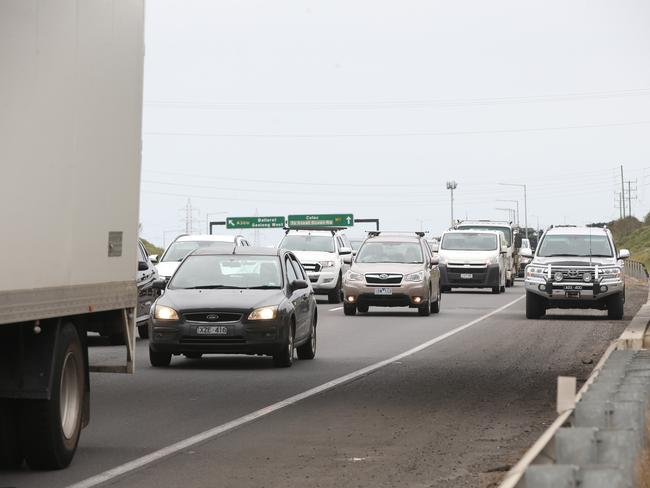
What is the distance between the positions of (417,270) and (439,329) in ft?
18.2

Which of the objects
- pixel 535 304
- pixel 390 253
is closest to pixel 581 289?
pixel 535 304

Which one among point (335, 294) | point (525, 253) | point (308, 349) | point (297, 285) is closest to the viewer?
point (297, 285)

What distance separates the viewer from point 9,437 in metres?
10.9

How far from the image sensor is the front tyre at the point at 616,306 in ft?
111

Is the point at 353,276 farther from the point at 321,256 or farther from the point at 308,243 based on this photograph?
the point at 308,243

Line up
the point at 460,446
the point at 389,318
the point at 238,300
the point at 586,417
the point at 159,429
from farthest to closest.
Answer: the point at 389,318 → the point at 238,300 → the point at 159,429 → the point at 460,446 → the point at 586,417

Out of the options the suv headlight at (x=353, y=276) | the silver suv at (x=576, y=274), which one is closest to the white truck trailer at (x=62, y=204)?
the silver suv at (x=576, y=274)

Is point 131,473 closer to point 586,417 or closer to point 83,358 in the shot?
point 83,358

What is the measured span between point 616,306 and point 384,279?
16.9ft

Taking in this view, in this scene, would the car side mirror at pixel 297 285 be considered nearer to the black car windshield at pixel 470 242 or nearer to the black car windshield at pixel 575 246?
the black car windshield at pixel 575 246

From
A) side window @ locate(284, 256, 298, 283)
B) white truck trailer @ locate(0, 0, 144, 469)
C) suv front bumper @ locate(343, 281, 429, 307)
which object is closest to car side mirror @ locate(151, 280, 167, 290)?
side window @ locate(284, 256, 298, 283)

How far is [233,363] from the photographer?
21.2 m

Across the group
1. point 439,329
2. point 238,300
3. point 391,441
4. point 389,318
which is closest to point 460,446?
point 391,441

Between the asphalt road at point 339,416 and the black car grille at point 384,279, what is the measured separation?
897 centimetres
